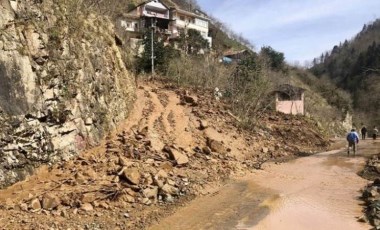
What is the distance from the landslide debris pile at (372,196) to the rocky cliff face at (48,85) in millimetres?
9006

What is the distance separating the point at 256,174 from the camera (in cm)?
1822

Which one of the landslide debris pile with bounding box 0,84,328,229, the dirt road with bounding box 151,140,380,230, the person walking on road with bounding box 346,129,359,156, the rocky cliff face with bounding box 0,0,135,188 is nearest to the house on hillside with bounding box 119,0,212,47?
the landslide debris pile with bounding box 0,84,328,229

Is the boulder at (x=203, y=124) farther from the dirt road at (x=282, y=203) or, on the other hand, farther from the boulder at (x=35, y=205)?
the boulder at (x=35, y=205)

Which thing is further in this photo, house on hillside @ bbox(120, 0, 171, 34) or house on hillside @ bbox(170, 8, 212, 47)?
house on hillside @ bbox(170, 8, 212, 47)

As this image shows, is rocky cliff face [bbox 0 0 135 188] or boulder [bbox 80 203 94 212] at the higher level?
rocky cliff face [bbox 0 0 135 188]

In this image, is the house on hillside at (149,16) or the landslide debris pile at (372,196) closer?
the landslide debris pile at (372,196)

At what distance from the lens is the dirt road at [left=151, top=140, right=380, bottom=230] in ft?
39.7

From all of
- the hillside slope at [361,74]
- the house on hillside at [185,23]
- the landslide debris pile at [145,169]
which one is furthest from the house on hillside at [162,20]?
the landslide debris pile at [145,169]

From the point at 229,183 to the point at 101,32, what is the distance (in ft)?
26.0

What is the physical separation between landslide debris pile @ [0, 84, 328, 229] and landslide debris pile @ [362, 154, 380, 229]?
4.71 m

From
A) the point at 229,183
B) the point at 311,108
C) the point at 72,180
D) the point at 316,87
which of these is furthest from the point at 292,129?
the point at 316,87

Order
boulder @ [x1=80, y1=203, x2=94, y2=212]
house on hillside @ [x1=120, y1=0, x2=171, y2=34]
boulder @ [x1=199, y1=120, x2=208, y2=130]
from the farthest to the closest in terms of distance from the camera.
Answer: house on hillside @ [x1=120, y1=0, x2=171, y2=34], boulder @ [x1=199, y1=120, x2=208, y2=130], boulder @ [x1=80, y1=203, x2=94, y2=212]

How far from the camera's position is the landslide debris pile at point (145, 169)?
11.3 metres

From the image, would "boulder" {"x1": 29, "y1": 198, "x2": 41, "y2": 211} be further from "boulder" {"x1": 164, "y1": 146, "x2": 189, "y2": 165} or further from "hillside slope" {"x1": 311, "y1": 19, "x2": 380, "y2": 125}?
"hillside slope" {"x1": 311, "y1": 19, "x2": 380, "y2": 125}
